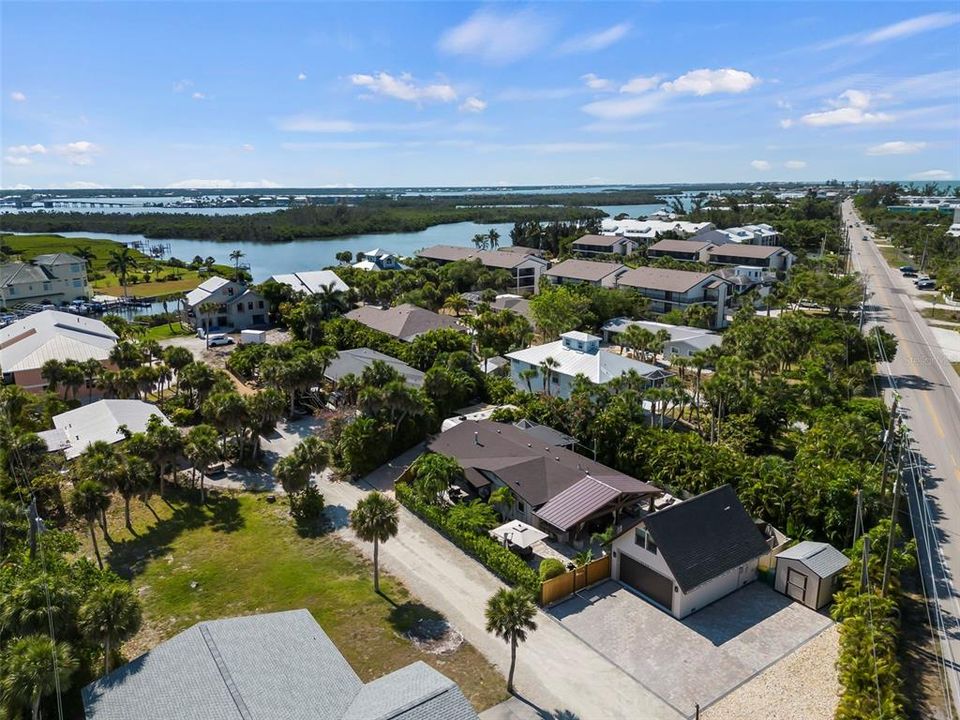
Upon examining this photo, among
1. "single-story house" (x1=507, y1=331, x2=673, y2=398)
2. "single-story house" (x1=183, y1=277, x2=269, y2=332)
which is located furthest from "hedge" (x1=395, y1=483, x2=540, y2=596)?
"single-story house" (x1=183, y1=277, x2=269, y2=332)

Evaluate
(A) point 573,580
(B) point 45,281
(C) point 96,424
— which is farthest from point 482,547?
(B) point 45,281

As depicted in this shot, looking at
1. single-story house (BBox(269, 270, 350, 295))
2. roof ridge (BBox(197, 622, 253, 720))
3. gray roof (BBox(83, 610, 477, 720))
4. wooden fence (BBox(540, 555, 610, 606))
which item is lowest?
wooden fence (BBox(540, 555, 610, 606))

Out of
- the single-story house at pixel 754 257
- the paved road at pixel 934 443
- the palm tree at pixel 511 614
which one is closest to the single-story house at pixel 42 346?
the palm tree at pixel 511 614

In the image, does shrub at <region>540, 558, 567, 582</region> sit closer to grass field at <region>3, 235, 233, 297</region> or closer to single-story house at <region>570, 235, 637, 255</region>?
grass field at <region>3, 235, 233, 297</region>

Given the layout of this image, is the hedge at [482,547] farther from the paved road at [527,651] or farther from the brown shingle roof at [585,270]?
the brown shingle roof at [585,270]

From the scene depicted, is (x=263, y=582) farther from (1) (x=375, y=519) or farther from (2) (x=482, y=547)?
(2) (x=482, y=547)

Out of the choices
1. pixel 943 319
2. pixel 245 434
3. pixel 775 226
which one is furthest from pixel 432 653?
pixel 775 226
